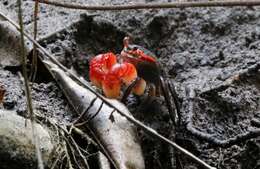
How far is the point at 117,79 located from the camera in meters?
2.45

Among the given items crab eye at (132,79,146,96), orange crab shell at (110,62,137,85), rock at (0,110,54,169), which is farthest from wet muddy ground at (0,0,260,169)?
rock at (0,110,54,169)

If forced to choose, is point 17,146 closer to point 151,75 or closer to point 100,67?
point 100,67

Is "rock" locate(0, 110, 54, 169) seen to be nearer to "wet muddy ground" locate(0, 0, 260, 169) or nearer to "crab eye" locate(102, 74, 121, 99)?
"wet muddy ground" locate(0, 0, 260, 169)

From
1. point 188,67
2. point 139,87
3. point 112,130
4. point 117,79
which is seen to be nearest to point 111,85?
point 117,79

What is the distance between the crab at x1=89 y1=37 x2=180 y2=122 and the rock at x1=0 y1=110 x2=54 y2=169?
0.54m

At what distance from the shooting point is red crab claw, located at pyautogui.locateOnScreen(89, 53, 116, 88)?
2.48 m

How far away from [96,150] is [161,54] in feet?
3.15

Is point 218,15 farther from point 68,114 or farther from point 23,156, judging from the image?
point 23,156

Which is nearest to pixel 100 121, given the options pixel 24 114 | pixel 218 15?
pixel 24 114

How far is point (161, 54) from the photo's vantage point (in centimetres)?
299

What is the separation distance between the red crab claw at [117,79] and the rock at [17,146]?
0.51 metres

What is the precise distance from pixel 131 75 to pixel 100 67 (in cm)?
16

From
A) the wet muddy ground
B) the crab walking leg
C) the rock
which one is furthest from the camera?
the wet muddy ground

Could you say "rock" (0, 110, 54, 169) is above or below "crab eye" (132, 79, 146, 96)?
below
